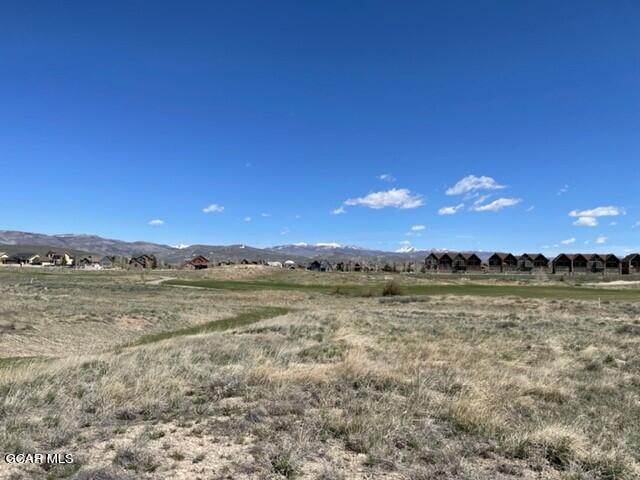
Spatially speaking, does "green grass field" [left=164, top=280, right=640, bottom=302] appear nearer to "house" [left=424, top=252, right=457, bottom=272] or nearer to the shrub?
the shrub

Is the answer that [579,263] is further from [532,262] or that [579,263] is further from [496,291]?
[496,291]

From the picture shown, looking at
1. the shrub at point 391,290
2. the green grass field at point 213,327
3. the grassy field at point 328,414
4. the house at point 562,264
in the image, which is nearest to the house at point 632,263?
the house at point 562,264

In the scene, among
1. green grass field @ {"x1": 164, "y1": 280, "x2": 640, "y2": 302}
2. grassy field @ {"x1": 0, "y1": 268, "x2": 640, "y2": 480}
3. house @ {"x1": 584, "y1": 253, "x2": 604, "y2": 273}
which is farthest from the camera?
house @ {"x1": 584, "y1": 253, "x2": 604, "y2": 273}

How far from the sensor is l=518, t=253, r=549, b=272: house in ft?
579

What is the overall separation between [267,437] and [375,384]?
4174mm

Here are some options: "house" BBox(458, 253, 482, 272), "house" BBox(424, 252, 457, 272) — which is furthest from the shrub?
"house" BBox(458, 253, 482, 272)

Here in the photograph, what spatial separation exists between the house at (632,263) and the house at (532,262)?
2312 centimetres

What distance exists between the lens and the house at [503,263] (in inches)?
7072

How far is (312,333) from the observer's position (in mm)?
23750

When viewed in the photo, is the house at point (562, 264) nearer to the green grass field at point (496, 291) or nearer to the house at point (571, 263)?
the house at point (571, 263)

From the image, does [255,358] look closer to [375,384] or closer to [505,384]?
[375,384]

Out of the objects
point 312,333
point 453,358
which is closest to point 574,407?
point 453,358

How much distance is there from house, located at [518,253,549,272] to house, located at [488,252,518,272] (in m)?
2.23

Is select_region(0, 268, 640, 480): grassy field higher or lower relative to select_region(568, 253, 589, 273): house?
lower
